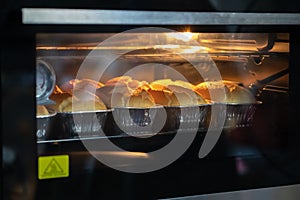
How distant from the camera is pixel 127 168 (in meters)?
0.83

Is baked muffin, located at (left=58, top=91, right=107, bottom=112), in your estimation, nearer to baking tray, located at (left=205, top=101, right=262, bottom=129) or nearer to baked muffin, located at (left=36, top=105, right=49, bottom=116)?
baked muffin, located at (left=36, top=105, right=49, bottom=116)

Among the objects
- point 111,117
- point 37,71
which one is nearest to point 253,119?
point 111,117

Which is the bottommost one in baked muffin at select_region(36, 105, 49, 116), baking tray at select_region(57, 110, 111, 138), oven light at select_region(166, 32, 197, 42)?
baking tray at select_region(57, 110, 111, 138)

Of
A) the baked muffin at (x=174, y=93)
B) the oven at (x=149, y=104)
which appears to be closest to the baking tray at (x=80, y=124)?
the oven at (x=149, y=104)

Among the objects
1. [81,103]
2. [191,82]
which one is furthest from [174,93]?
[81,103]

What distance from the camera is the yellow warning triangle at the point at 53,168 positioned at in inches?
30.5

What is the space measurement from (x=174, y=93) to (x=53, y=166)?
269 mm

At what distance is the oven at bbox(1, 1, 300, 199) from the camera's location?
74 centimetres

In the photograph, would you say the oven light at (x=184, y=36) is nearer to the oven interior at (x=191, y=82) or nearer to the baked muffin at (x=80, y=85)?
the oven interior at (x=191, y=82)

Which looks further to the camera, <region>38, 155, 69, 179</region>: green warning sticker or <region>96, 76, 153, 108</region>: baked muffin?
<region>96, 76, 153, 108</region>: baked muffin

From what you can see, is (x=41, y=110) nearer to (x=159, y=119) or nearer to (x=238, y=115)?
(x=159, y=119)

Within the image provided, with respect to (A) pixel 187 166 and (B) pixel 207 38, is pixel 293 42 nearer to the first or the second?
(B) pixel 207 38

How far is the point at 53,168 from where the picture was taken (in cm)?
78

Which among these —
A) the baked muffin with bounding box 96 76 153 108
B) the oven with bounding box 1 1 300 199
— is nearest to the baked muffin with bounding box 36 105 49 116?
the oven with bounding box 1 1 300 199
